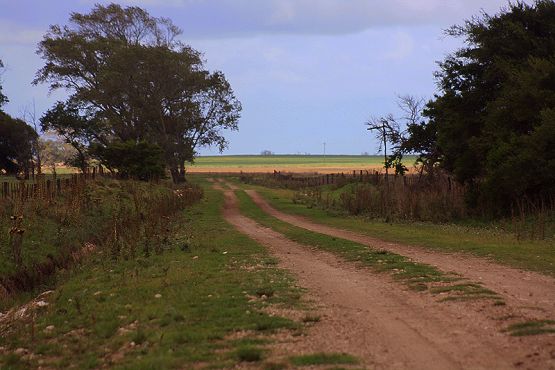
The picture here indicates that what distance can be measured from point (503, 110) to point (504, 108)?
25 centimetres

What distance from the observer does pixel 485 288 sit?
10.1m

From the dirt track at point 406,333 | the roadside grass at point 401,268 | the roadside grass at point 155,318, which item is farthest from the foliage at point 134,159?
the dirt track at point 406,333

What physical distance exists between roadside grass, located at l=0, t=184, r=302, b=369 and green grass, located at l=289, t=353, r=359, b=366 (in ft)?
1.70

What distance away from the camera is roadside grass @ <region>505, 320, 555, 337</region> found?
23.9 feet

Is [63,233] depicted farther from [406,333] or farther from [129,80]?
[129,80]

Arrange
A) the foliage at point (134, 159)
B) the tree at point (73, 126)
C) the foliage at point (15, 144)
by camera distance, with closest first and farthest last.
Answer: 1. the foliage at point (134, 159)
2. the foliage at point (15, 144)
3. the tree at point (73, 126)

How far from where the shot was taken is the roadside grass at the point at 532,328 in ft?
23.9

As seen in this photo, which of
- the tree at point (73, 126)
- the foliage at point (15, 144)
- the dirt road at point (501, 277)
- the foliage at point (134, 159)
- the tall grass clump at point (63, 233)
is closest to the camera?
the dirt road at point (501, 277)

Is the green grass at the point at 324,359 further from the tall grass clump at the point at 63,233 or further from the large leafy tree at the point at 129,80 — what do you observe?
the large leafy tree at the point at 129,80

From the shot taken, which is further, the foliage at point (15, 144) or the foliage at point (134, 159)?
the foliage at point (15, 144)

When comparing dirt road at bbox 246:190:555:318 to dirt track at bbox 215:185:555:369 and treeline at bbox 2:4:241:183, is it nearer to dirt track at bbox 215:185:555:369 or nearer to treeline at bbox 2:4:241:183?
dirt track at bbox 215:185:555:369

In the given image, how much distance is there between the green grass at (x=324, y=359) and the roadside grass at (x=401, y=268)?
353cm


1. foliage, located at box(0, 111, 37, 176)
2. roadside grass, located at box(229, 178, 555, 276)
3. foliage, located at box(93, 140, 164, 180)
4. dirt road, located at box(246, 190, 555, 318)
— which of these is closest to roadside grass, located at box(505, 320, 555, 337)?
dirt road, located at box(246, 190, 555, 318)

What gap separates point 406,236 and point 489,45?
48.0 ft
